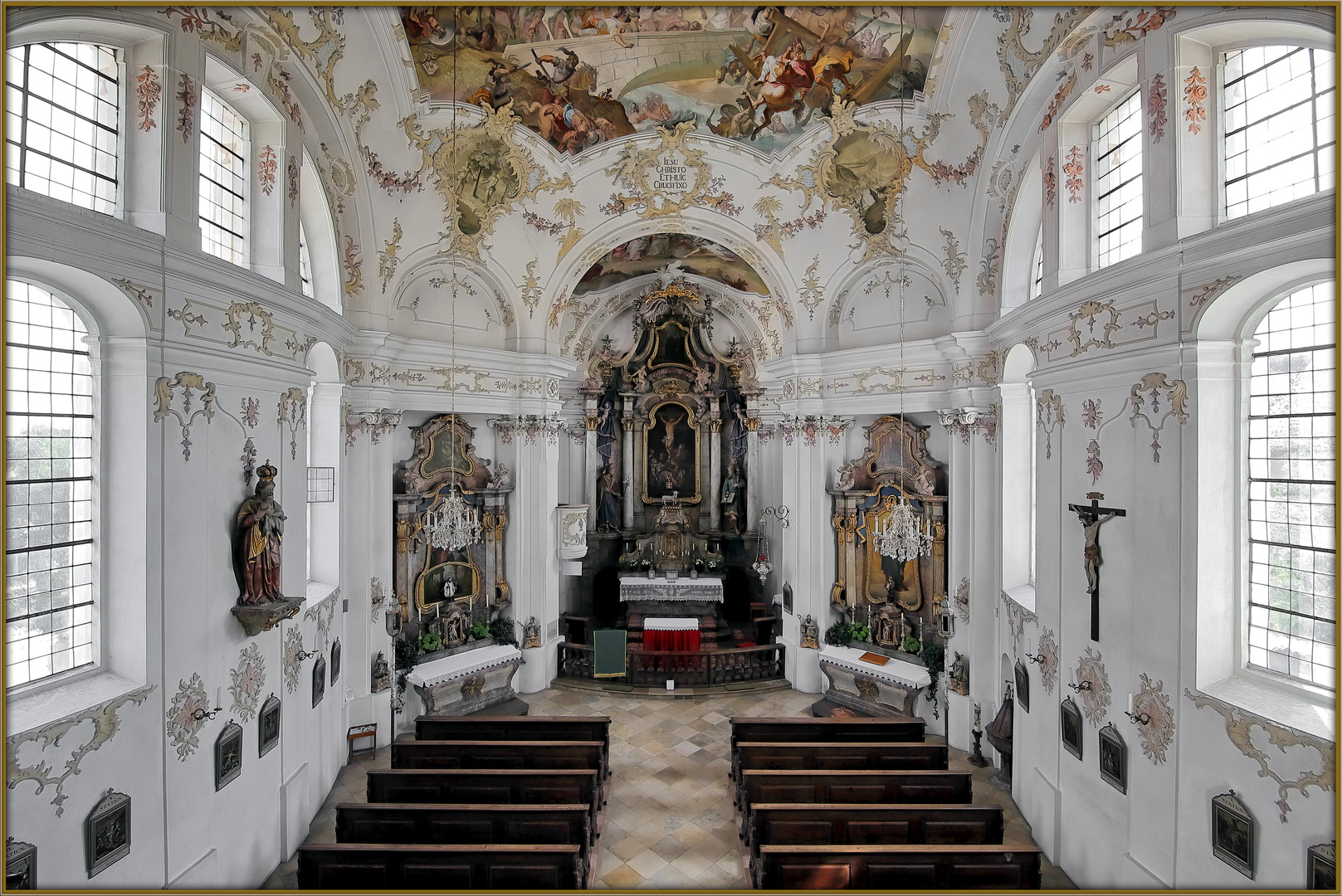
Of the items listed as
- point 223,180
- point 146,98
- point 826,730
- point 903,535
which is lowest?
point 826,730

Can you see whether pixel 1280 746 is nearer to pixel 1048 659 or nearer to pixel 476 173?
pixel 1048 659

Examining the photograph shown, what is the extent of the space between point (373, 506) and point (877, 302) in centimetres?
1130

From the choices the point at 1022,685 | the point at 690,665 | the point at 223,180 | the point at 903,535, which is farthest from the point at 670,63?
the point at 690,665

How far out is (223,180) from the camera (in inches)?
327

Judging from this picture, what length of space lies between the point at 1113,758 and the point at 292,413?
1129cm

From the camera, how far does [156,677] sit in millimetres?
6559

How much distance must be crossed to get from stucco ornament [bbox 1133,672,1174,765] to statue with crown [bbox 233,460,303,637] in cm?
986

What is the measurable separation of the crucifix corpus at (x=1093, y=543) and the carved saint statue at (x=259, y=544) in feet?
32.0

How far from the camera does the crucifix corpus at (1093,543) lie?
25.5ft

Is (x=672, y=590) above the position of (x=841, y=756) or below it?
above

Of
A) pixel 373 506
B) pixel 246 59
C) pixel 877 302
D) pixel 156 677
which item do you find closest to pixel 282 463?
pixel 156 677

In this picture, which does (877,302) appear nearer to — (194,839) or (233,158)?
(233,158)

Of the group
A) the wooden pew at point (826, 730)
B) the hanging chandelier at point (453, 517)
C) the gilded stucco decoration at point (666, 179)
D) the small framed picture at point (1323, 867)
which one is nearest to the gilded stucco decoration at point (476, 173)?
the hanging chandelier at point (453, 517)

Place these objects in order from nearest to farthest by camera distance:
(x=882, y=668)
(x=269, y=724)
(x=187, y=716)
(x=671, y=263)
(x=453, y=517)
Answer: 1. (x=187, y=716)
2. (x=269, y=724)
3. (x=453, y=517)
4. (x=882, y=668)
5. (x=671, y=263)
